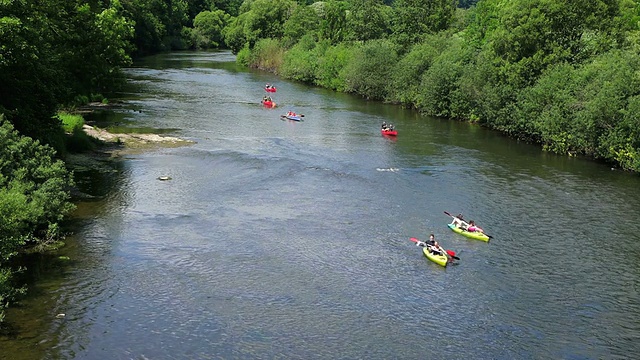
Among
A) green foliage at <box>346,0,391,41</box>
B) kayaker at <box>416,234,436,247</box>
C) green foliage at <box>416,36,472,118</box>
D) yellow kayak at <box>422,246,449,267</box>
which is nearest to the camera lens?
yellow kayak at <box>422,246,449,267</box>

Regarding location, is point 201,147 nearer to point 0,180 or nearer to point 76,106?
point 76,106

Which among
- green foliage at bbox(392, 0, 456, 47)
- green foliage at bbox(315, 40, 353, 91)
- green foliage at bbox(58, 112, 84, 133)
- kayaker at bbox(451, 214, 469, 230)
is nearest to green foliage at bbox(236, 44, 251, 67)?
green foliage at bbox(315, 40, 353, 91)

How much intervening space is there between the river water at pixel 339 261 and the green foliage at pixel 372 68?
30.4 m

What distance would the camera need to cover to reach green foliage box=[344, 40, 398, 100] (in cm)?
8462

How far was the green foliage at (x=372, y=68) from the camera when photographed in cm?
8462

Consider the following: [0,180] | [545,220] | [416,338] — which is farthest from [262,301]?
[545,220]

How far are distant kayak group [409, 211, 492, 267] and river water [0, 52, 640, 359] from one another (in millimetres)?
458

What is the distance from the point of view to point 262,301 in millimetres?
26922

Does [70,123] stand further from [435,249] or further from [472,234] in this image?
[472,234]

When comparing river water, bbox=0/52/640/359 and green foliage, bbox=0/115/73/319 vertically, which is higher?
green foliage, bbox=0/115/73/319

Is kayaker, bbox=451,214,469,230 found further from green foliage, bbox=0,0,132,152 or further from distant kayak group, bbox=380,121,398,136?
distant kayak group, bbox=380,121,398,136

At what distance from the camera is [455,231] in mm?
35625

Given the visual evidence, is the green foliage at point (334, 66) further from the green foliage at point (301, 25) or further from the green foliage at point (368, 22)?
the green foliage at point (301, 25)

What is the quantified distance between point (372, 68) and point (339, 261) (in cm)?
5790
